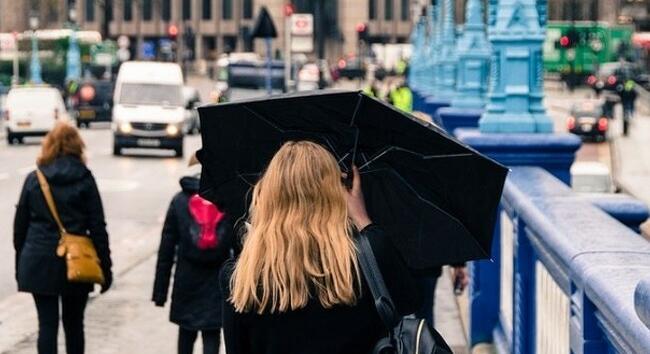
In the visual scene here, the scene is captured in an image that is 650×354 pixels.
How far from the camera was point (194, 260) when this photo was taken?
787 centimetres

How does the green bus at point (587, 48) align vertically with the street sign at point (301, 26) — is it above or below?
below

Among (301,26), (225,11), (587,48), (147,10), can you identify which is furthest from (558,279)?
(147,10)

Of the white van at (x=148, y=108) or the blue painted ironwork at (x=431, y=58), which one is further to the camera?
the blue painted ironwork at (x=431, y=58)

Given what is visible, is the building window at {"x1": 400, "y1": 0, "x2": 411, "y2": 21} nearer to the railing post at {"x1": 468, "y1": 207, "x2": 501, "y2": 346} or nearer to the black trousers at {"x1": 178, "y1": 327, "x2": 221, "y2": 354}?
the railing post at {"x1": 468, "y1": 207, "x2": 501, "y2": 346}

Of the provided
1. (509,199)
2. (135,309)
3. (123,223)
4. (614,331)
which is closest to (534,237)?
(509,199)

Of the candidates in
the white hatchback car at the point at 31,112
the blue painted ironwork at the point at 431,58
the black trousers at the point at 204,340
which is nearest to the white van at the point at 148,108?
the white hatchback car at the point at 31,112

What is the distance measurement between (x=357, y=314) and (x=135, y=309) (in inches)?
335

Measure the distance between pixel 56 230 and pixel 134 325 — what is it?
2.93 metres

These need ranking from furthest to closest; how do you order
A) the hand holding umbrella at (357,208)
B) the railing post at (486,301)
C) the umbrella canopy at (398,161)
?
the railing post at (486,301), the umbrella canopy at (398,161), the hand holding umbrella at (357,208)

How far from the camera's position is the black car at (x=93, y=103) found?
5056 cm

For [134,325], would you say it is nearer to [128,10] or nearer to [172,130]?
[172,130]

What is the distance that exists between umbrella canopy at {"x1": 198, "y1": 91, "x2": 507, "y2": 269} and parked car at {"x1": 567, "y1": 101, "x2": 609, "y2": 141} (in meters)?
39.9

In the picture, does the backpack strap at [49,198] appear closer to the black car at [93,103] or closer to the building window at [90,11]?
the black car at [93,103]

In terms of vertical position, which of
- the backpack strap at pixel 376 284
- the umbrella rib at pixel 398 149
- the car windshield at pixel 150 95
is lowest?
the car windshield at pixel 150 95
